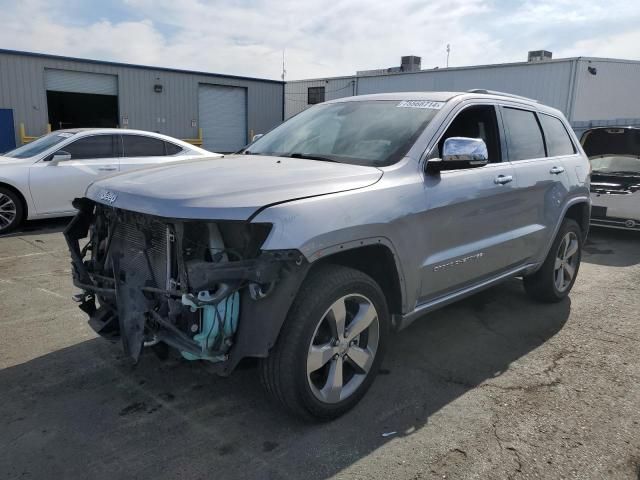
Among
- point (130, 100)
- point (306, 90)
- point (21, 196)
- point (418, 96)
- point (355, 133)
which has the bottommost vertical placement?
point (21, 196)

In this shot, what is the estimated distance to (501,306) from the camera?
5145mm

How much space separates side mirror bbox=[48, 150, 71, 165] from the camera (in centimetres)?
808

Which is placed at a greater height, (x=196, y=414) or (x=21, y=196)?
(x=21, y=196)

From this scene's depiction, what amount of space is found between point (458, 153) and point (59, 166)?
6.81m

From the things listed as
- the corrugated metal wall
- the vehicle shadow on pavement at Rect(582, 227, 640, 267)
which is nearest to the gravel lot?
the vehicle shadow on pavement at Rect(582, 227, 640, 267)

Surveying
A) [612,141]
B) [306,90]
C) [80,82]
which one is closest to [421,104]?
[612,141]

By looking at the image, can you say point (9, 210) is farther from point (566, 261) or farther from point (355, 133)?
point (566, 261)

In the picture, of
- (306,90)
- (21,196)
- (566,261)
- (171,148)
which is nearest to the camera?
(566,261)

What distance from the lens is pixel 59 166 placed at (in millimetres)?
8117

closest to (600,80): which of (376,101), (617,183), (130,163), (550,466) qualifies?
(617,183)

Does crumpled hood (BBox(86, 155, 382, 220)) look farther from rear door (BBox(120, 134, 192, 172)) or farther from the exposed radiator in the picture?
rear door (BBox(120, 134, 192, 172))

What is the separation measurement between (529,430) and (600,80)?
74.7 ft

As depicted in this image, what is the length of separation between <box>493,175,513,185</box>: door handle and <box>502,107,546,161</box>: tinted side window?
0.28 metres

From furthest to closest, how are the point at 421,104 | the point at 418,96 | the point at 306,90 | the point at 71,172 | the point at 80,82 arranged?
the point at 306,90, the point at 80,82, the point at 71,172, the point at 418,96, the point at 421,104
